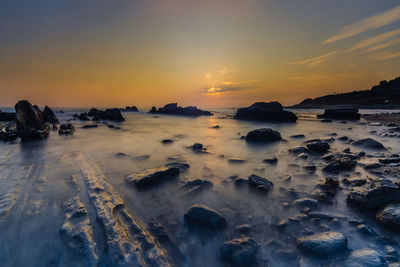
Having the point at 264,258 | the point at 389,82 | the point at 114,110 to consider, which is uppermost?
the point at 389,82

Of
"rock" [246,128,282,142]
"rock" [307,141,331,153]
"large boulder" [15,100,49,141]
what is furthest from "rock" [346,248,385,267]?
"large boulder" [15,100,49,141]

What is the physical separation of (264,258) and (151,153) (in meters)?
5.26

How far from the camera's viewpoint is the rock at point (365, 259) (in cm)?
172

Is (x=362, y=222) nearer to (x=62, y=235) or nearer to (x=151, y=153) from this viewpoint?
(x=62, y=235)

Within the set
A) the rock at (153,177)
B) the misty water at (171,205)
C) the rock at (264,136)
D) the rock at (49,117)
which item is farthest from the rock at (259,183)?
the rock at (49,117)

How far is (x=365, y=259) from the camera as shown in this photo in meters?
1.77

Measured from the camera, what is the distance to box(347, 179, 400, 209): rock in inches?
102

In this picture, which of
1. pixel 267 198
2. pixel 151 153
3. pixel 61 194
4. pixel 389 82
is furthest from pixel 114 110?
pixel 389 82

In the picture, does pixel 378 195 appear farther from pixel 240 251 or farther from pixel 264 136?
pixel 264 136

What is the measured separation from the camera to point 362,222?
237cm

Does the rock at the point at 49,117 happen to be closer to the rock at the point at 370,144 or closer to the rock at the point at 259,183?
the rock at the point at 259,183

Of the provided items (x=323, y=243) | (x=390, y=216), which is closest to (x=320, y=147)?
(x=390, y=216)

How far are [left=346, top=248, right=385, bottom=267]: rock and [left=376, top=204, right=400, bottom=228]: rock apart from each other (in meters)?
0.72

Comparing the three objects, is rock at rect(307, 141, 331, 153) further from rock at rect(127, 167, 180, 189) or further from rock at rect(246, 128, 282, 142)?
rock at rect(127, 167, 180, 189)
